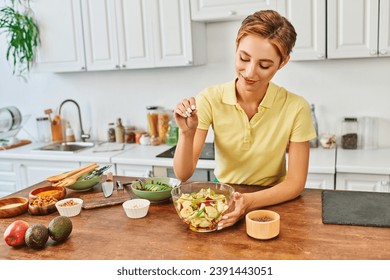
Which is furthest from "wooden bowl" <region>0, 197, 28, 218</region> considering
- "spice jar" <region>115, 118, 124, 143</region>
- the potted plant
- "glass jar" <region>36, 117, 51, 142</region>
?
"glass jar" <region>36, 117, 51, 142</region>

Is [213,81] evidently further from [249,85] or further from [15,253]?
[15,253]

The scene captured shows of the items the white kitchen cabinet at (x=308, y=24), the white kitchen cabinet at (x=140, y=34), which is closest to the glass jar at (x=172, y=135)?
the white kitchen cabinet at (x=140, y=34)

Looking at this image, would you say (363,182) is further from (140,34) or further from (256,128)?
(140,34)

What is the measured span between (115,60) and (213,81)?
2.62ft

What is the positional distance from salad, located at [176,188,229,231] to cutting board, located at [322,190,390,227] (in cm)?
37

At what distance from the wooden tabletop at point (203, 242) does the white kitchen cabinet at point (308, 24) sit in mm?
1616

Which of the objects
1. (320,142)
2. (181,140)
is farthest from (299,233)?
(320,142)

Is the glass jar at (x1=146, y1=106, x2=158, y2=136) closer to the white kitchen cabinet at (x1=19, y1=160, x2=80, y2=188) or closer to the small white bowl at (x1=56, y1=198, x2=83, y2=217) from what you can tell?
the white kitchen cabinet at (x1=19, y1=160, x2=80, y2=188)

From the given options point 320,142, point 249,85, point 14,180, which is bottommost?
point 14,180

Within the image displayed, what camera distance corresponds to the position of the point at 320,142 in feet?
10.7

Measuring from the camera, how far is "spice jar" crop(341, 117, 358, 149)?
3.18 m

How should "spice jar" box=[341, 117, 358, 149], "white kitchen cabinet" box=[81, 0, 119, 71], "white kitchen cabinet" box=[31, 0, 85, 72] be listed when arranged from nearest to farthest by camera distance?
"spice jar" box=[341, 117, 358, 149] < "white kitchen cabinet" box=[81, 0, 119, 71] < "white kitchen cabinet" box=[31, 0, 85, 72]

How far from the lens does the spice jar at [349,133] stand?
10.4 ft

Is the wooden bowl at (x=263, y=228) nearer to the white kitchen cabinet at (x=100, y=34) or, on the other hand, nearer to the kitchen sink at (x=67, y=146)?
the white kitchen cabinet at (x=100, y=34)
